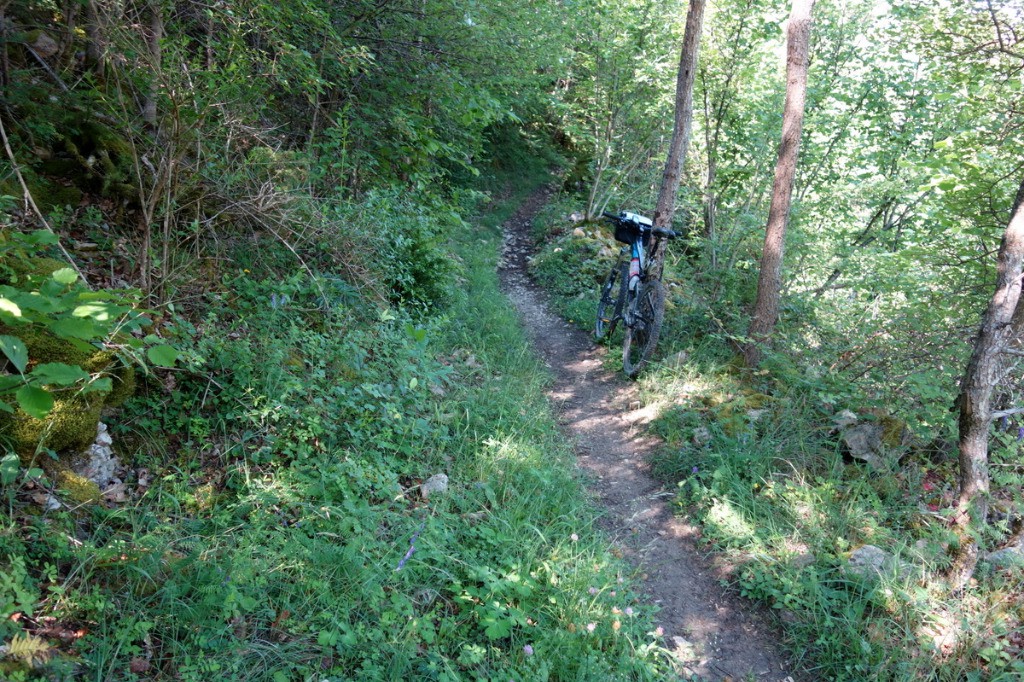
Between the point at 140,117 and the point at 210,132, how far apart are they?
24.8 inches

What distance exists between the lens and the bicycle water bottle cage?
7.33m

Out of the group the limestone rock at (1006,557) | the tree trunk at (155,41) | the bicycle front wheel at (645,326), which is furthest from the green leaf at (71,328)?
the bicycle front wheel at (645,326)

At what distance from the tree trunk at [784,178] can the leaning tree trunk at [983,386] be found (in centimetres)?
208

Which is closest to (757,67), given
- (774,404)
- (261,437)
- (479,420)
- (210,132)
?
(774,404)

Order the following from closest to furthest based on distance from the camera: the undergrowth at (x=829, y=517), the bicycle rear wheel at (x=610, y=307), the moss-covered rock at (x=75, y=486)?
the moss-covered rock at (x=75, y=486) < the undergrowth at (x=829, y=517) < the bicycle rear wheel at (x=610, y=307)

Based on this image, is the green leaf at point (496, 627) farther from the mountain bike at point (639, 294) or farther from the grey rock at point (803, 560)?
the mountain bike at point (639, 294)

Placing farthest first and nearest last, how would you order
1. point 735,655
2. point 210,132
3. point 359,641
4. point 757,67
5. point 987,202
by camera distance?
1. point 757,67
2. point 987,202
3. point 210,132
4. point 735,655
5. point 359,641

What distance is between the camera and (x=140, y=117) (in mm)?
4148

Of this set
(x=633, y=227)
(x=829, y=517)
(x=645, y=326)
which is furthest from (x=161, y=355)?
(x=633, y=227)

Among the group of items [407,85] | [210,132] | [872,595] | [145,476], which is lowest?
[872,595]

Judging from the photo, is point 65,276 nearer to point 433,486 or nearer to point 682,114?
point 433,486

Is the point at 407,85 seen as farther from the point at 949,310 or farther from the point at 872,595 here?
the point at 872,595

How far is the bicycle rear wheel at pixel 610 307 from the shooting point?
7.82 m

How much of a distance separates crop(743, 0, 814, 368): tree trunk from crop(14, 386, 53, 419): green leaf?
5663mm
